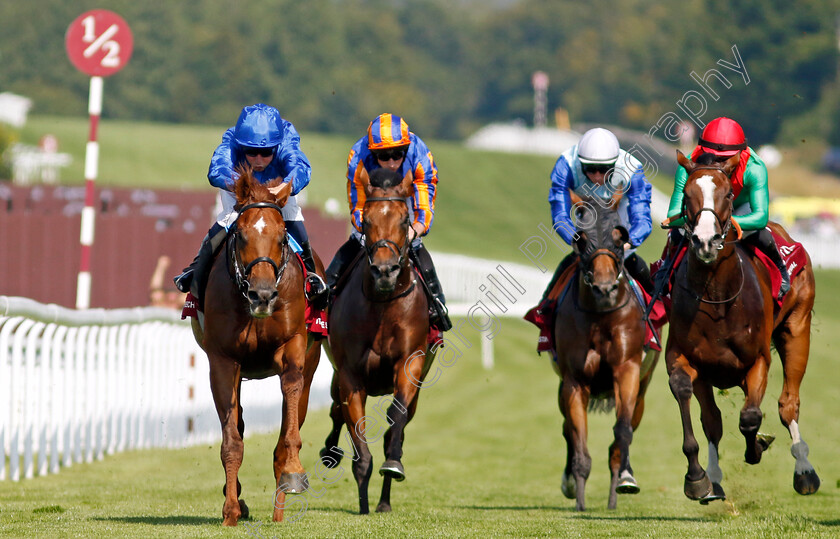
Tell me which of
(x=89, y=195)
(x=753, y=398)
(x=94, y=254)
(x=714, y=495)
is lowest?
(x=714, y=495)

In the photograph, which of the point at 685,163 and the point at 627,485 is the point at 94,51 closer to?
the point at 685,163

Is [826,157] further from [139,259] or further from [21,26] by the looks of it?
[139,259]

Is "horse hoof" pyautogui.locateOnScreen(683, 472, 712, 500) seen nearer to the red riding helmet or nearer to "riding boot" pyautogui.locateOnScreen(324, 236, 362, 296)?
the red riding helmet

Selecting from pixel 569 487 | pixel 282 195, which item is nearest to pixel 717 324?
pixel 569 487

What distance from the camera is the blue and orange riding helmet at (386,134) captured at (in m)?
8.34

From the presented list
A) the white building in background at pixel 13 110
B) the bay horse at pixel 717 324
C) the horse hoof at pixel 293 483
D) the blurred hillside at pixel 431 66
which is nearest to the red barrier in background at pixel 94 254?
the horse hoof at pixel 293 483

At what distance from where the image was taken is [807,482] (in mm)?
8055

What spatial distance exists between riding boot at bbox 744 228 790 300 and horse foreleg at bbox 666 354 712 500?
98 cm

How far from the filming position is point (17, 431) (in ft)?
32.2

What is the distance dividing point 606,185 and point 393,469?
8.29 ft

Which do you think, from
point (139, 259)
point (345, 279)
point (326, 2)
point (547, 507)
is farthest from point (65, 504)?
point (326, 2)

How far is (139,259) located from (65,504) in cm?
1225

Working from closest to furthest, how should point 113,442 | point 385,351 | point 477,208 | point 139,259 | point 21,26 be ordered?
point 385,351
point 113,442
point 139,259
point 477,208
point 21,26

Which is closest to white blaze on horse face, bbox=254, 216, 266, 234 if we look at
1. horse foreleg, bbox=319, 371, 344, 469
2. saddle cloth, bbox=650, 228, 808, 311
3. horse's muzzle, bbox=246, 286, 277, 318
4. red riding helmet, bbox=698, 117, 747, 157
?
horse's muzzle, bbox=246, 286, 277, 318
